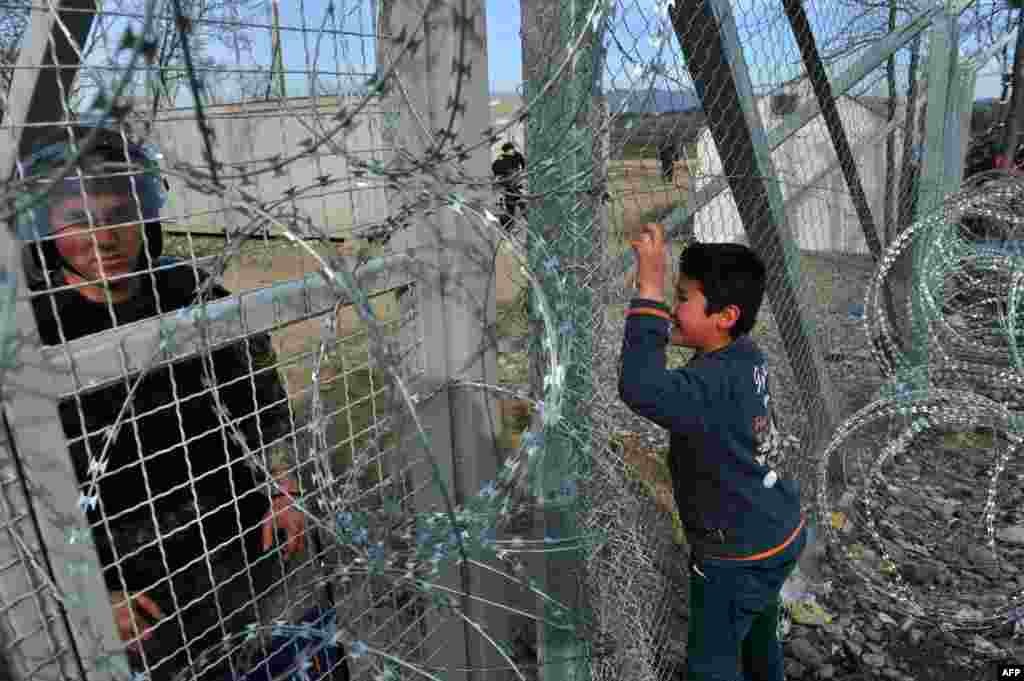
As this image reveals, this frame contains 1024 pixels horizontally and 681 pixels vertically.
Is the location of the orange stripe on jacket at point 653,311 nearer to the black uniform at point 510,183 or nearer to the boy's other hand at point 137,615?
the black uniform at point 510,183

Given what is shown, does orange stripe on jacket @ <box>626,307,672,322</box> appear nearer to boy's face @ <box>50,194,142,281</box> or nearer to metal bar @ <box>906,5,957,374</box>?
boy's face @ <box>50,194,142,281</box>

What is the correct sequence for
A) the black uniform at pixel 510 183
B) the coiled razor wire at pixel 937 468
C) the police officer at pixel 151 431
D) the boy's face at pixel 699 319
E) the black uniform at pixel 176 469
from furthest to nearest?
the coiled razor wire at pixel 937 468
the boy's face at pixel 699 319
the black uniform at pixel 510 183
the black uniform at pixel 176 469
the police officer at pixel 151 431

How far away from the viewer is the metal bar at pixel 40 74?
99 cm

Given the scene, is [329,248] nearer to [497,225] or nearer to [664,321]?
[497,225]

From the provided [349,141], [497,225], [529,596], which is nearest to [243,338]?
[497,225]

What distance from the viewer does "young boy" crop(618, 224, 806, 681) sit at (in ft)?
6.81

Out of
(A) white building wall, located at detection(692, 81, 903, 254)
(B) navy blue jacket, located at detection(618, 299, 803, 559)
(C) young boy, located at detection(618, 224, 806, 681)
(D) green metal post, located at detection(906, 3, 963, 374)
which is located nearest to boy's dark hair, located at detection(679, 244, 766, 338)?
(C) young boy, located at detection(618, 224, 806, 681)

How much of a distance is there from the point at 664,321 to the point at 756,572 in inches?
36.9

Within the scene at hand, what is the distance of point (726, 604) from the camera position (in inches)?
89.2

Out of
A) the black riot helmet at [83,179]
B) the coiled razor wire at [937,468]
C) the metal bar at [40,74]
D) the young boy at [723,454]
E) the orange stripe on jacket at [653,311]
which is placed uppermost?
the metal bar at [40,74]

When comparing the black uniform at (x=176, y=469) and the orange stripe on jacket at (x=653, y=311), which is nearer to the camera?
the black uniform at (x=176, y=469)

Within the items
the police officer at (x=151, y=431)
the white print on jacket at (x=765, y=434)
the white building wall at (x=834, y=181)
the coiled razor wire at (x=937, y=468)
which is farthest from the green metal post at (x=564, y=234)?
the white building wall at (x=834, y=181)

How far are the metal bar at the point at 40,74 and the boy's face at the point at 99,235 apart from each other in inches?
6.3

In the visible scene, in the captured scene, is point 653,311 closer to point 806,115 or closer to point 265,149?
point 265,149
